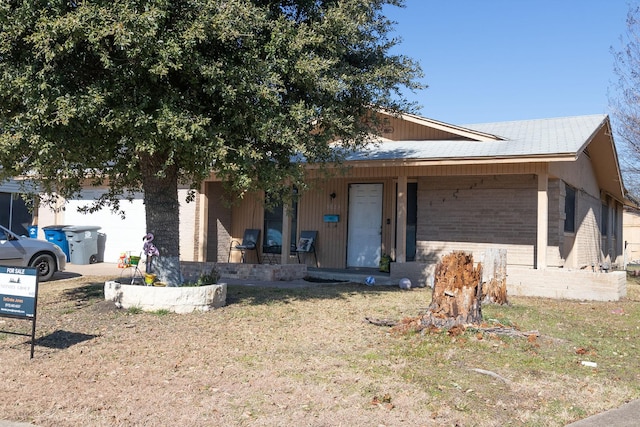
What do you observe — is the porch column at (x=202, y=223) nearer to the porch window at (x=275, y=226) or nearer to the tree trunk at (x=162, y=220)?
the porch window at (x=275, y=226)

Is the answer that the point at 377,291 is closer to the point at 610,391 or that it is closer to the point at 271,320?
the point at 271,320

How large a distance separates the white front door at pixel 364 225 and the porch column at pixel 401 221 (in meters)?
1.38

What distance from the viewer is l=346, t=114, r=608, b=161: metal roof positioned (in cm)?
1136

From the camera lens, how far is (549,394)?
16.4ft

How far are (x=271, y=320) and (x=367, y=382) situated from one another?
296 cm

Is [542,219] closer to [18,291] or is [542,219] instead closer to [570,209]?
[570,209]

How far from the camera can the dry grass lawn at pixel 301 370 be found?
4.49 meters

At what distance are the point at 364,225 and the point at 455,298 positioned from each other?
742 centimetres

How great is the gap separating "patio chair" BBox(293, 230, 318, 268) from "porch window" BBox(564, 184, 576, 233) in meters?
6.14

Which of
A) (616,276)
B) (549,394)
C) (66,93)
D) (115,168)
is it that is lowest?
(549,394)

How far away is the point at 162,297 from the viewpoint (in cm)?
813

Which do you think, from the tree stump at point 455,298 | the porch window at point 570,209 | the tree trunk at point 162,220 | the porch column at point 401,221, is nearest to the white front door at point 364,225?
the porch column at point 401,221

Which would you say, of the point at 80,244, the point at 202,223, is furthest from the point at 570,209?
the point at 80,244

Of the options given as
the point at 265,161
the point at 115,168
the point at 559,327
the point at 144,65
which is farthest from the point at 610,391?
the point at 115,168
